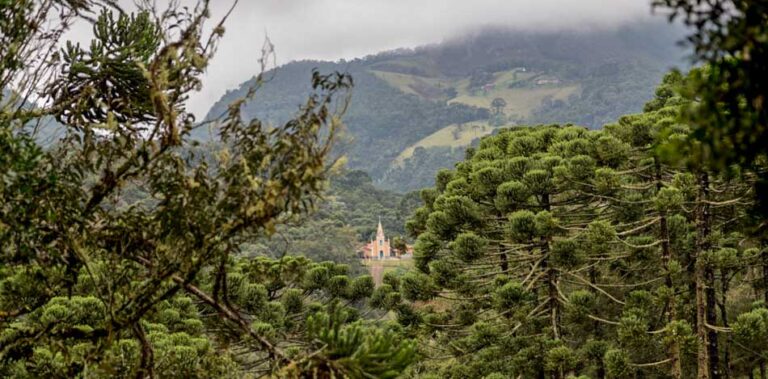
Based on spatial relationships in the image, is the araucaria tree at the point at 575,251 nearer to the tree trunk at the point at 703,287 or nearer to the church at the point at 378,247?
the tree trunk at the point at 703,287

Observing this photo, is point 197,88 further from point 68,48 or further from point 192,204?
point 68,48

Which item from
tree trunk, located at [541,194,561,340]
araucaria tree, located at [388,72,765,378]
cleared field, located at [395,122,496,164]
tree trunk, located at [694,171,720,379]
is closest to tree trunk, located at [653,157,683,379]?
araucaria tree, located at [388,72,765,378]

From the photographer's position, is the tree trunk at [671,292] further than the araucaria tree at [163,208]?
Yes

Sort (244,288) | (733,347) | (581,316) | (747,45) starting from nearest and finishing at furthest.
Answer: (747,45)
(244,288)
(581,316)
(733,347)

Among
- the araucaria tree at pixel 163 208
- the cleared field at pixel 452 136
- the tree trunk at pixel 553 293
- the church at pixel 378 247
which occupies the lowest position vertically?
the church at pixel 378 247

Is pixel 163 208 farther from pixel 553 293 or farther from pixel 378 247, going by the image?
pixel 378 247

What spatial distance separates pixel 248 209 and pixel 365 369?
908 mm

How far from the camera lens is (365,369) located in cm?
319

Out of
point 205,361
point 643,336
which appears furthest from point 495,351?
point 205,361

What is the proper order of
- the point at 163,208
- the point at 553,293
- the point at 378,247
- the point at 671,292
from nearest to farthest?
the point at 163,208 < the point at 671,292 < the point at 553,293 < the point at 378,247

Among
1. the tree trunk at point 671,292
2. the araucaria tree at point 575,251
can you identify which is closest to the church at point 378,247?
the araucaria tree at point 575,251

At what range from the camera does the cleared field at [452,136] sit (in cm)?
17650

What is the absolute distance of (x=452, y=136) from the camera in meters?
183

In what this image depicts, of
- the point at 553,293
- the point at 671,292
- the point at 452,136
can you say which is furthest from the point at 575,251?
the point at 452,136
